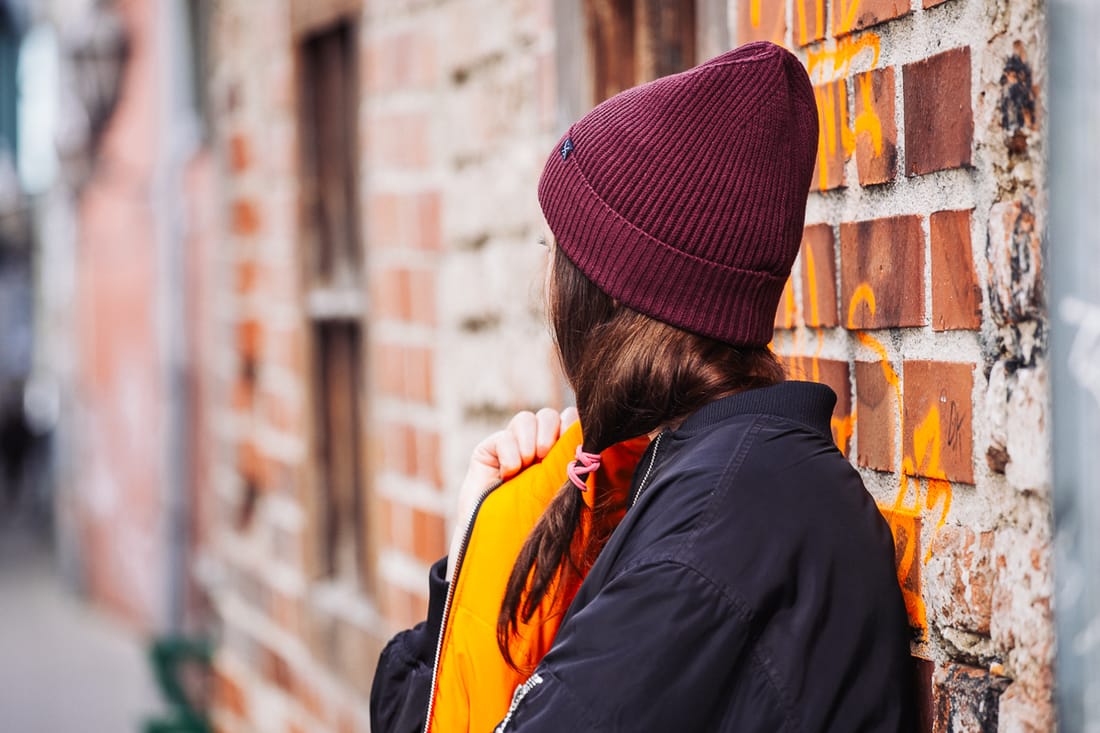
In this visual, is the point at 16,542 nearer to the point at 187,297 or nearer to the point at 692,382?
the point at 187,297

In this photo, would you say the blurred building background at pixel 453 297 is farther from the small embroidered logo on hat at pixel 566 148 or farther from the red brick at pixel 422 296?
the small embroidered logo on hat at pixel 566 148

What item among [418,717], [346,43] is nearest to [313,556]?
[346,43]

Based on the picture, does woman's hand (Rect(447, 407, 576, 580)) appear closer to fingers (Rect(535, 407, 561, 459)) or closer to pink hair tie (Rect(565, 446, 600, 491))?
fingers (Rect(535, 407, 561, 459))

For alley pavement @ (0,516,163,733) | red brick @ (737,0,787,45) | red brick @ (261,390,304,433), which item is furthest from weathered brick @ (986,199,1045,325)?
alley pavement @ (0,516,163,733)

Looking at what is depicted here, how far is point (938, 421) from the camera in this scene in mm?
1433

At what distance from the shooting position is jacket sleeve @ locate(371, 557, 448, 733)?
166cm

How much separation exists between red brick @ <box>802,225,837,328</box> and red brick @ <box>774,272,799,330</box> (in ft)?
0.10

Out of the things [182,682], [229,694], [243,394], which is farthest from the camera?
[182,682]

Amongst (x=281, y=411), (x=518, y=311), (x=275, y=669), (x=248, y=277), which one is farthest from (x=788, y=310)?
(x=248, y=277)

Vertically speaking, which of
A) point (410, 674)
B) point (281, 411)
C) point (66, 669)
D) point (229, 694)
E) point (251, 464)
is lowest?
point (66, 669)

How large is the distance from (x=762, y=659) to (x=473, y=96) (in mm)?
1925

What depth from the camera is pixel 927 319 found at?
4.76ft

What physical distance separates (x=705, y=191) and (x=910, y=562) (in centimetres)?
50

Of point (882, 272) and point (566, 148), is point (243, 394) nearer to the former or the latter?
point (566, 148)
